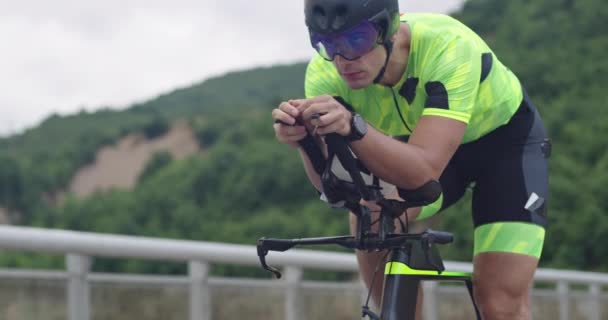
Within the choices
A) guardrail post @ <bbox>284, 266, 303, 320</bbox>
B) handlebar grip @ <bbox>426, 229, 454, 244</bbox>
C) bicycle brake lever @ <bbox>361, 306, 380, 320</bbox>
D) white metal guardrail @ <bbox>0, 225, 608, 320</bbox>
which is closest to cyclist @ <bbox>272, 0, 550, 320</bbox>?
handlebar grip @ <bbox>426, 229, 454, 244</bbox>

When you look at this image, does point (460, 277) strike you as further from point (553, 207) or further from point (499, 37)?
point (499, 37)

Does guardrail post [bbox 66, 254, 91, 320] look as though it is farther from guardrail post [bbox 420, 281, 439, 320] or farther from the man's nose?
guardrail post [bbox 420, 281, 439, 320]

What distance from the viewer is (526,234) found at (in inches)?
153

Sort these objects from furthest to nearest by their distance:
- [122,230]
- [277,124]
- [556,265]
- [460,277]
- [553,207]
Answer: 1. [122,230]
2. [553,207]
3. [556,265]
4. [460,277]
5. [277,124]

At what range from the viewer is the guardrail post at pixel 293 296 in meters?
7.44

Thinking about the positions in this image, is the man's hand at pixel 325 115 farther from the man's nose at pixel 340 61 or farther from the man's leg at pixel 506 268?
the man's leg at pixel 506 268

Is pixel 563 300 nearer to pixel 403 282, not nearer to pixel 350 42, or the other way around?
pixel 403 282

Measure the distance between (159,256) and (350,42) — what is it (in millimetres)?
2907

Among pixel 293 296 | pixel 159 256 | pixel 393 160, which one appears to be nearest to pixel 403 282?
pixel 393 160

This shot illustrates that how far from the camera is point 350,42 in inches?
125

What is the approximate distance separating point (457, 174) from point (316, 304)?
151 inches


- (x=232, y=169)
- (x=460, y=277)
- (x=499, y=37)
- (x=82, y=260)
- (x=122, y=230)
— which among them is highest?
(x=499, y=37)

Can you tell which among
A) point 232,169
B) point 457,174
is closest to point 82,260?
point 457,174

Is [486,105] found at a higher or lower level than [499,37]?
lower
